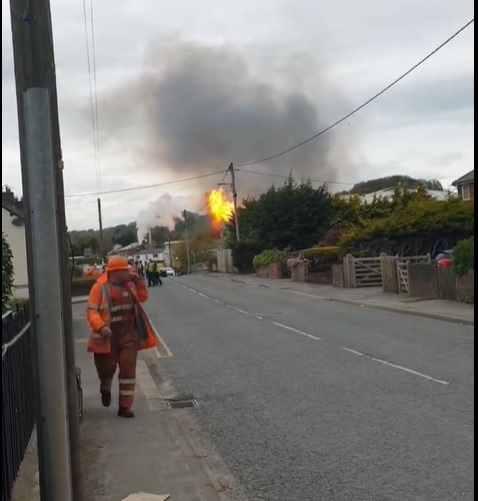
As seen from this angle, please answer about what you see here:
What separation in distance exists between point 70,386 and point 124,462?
77.5 inches

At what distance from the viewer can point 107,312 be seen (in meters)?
6.93

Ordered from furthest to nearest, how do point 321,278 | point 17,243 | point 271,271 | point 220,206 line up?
point 220,206, point 271,271, point 17,243, point 321,278

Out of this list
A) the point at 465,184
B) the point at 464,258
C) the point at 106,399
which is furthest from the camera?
the point at 465,184

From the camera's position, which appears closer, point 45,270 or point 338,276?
point 45,270

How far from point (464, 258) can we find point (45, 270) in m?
16.7

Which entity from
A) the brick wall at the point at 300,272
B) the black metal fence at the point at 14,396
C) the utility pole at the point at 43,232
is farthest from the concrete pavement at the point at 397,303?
the utility pole at the point at 43,232

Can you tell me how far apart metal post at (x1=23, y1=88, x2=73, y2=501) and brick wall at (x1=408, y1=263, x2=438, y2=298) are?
1870 centimetres

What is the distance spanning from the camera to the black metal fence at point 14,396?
452 cm

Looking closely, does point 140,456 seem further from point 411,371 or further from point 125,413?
point 411,371

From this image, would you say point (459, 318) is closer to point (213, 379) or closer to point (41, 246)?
point (213, 379)

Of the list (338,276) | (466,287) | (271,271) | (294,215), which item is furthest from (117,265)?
(294,215)

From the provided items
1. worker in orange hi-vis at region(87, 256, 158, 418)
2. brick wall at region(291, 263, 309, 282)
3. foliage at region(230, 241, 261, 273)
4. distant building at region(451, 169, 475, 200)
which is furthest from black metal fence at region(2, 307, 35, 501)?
distant building at region(451, 169, 475, 200)

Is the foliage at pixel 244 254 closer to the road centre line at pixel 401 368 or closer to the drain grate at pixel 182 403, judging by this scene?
the road centre line at pixel 401 368

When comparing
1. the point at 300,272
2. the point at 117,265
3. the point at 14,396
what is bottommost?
the point at 300,272
